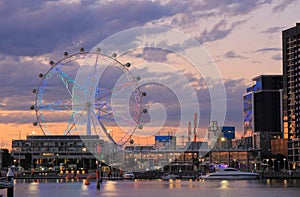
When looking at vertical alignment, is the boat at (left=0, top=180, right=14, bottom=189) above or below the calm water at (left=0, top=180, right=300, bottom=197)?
above

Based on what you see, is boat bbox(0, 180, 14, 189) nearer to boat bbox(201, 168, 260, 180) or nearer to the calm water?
the calm water

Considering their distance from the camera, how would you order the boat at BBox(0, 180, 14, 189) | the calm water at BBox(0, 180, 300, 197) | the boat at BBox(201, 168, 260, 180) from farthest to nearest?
the boat at BBox(201, 168, 260, 180) → the calm water at BBox(0, 180, 300, 197) → the boat at BBox(0, 180, 14, 189)

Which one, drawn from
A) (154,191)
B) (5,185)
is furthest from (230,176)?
(5,185)

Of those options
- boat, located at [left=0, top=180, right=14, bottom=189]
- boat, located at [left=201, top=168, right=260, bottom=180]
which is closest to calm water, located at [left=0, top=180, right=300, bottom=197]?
boat, located at [left=0, top=180, right=14, bottom=189]

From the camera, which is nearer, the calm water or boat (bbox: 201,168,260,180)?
the calm water

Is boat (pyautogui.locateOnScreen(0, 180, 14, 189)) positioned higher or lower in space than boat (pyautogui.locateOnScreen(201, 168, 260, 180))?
higher

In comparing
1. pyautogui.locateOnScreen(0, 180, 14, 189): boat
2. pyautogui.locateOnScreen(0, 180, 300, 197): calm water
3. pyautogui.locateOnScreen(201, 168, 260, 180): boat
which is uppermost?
pyautogui.locateOnScreen(0, 180, 14, 189): boat

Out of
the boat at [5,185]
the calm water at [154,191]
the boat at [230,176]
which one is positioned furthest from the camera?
the boat at [230,176]

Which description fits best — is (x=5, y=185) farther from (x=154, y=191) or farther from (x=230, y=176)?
(x=230, y=176)

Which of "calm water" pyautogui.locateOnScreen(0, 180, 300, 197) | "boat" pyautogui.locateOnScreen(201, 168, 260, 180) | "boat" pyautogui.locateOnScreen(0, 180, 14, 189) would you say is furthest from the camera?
"boat" pyautogui.locateOnScreen(201, 168, 260, 180)

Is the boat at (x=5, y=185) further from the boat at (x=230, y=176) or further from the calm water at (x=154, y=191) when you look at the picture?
the boat at (x=230, y=176)

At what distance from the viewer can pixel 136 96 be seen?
333 feet

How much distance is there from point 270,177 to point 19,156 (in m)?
83.0

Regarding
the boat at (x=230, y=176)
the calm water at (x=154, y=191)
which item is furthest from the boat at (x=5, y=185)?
the boat at (x=230, y=176)
